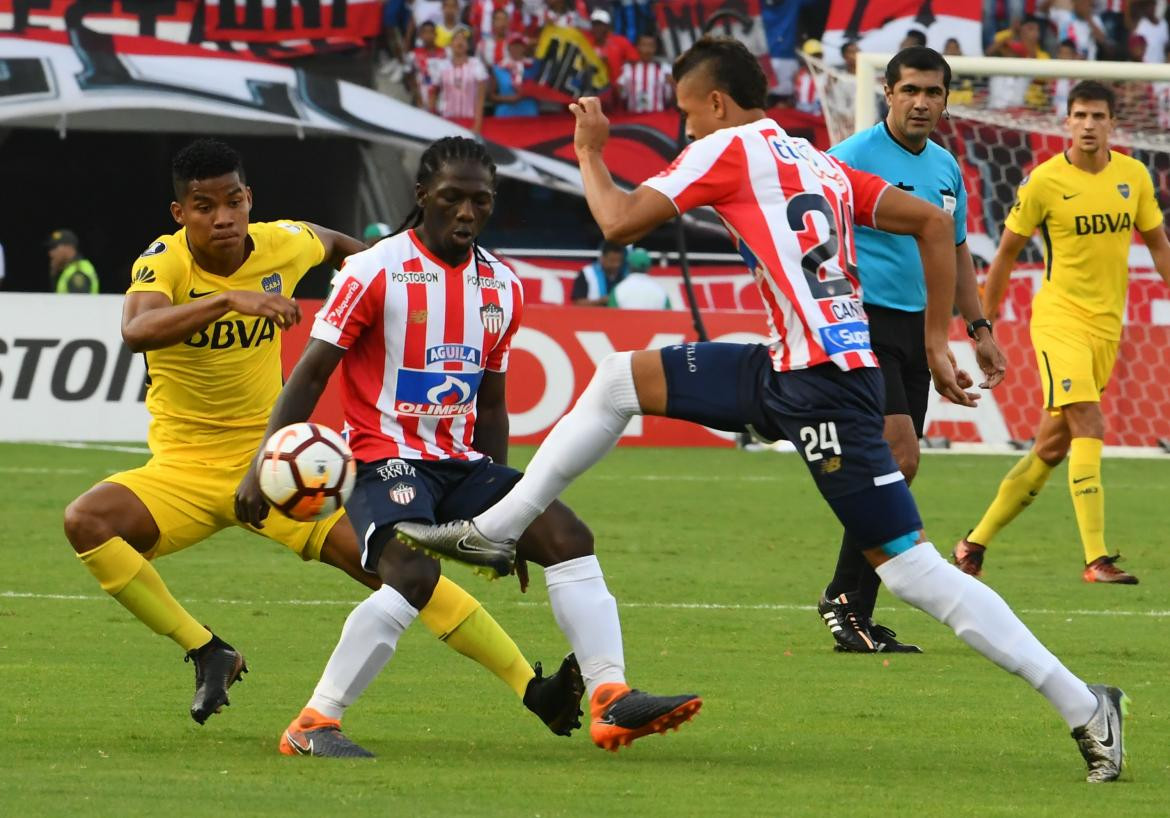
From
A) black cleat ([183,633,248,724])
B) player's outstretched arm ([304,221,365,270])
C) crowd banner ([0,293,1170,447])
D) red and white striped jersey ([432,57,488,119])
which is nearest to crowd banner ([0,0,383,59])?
red and white striped jersey ([432,57,488,119])

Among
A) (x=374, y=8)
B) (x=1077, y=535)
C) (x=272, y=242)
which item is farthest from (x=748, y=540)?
(x=374, y=8)

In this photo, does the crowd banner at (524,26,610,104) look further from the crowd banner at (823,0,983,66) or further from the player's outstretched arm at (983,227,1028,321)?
the player's outstretched arm at (983,227,1028,321)

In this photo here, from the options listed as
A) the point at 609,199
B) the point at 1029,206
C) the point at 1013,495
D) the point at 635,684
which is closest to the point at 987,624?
the point at 609,199

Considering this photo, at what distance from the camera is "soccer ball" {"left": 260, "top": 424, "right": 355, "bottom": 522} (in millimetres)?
5777

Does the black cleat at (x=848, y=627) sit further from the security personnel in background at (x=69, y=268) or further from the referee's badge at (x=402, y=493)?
the security personnel in background at (x=69, y=268)

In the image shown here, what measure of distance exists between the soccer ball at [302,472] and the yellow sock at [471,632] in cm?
58

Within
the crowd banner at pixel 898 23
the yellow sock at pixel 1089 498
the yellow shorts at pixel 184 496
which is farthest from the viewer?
the crowd banner at pixel 898 23

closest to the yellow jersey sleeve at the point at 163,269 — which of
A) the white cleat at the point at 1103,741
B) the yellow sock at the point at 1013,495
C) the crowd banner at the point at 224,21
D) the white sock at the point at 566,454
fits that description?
the white sock at the point at 566,454

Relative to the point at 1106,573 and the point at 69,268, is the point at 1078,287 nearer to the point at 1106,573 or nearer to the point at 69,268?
the point at 1106,573

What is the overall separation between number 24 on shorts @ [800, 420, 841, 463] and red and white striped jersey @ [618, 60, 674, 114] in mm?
19314

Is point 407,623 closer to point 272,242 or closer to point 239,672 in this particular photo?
point 239,672

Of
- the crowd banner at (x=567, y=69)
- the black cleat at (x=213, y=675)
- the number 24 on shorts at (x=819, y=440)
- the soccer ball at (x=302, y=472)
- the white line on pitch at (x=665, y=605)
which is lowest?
the white line on pitch at (x=665, y=605)

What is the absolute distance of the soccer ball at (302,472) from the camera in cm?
578

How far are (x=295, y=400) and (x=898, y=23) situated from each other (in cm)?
2044
